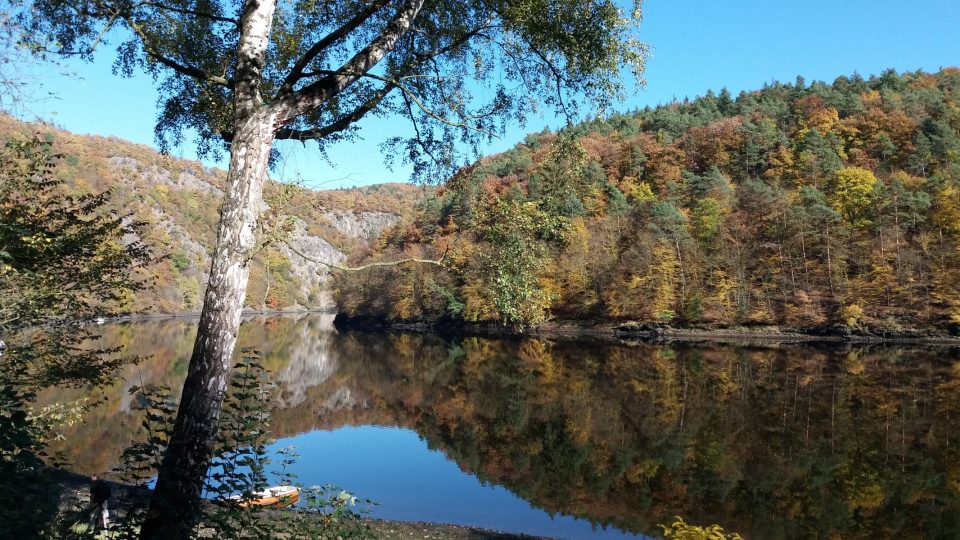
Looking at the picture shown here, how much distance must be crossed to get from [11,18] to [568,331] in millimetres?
56828

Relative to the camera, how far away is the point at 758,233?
184ft

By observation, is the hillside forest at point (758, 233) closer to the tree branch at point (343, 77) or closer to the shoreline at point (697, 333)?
the shoreline at point (697, 333)

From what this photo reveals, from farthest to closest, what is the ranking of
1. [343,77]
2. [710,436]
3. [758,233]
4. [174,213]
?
[174,213] → [758,233] → [710,436] → [343,77]

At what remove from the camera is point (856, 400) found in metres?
22.0

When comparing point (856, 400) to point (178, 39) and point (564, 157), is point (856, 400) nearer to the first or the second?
point (564, 157)

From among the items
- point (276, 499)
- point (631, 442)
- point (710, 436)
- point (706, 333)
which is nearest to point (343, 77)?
point (276, 499)

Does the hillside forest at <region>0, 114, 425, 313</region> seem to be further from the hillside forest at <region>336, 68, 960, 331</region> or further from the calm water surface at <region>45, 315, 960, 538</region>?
the calm water surface at <region>45, 315, 960, 538</region>

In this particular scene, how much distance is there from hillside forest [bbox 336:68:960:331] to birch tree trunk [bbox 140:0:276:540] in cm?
2018

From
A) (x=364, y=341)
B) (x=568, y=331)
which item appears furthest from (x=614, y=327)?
(x=364, y=341)

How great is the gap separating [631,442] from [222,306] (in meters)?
16.1

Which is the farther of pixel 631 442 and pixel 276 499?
pixel 631 442

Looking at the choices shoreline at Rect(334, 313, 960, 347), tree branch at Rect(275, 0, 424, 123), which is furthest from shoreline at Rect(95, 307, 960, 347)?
tree branch at Rect(275, 0, 424, 123)

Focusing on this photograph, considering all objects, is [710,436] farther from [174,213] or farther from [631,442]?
[174,213]

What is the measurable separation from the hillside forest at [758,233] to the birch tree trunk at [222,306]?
2018cm
